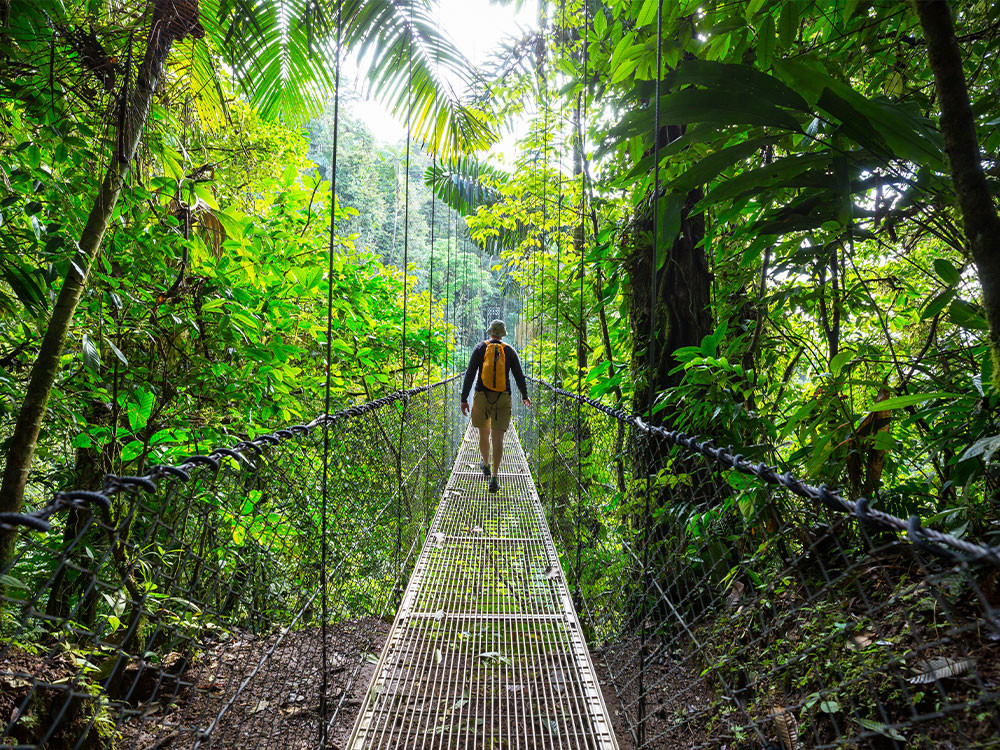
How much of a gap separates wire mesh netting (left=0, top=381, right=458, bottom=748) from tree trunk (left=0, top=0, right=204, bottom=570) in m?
0.12

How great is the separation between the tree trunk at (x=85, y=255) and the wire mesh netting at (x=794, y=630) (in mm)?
1216

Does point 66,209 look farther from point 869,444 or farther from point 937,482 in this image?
point 937,482

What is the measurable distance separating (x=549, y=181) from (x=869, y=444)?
10.4ft

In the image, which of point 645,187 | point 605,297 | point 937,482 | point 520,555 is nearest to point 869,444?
point 937,482

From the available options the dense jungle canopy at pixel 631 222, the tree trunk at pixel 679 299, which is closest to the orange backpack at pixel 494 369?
the dense jungle canopy at pixel 631 222

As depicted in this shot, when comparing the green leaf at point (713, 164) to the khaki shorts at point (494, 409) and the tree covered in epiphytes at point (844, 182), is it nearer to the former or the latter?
the tree covered in epiphytes at point (844, 182)

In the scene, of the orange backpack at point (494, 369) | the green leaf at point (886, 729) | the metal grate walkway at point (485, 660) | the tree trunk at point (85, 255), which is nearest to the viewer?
the green leaf at point (886, 729)

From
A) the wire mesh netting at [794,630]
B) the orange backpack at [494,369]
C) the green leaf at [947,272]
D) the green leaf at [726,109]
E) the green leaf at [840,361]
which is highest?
the orange backpack at [494,369]

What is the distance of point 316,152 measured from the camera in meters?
23.9

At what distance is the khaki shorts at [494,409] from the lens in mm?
3406

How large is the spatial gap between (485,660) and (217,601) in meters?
1.35

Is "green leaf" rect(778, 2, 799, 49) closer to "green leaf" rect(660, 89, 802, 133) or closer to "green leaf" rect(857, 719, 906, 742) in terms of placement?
"green leaf" rect(660, 89, 802, 133)

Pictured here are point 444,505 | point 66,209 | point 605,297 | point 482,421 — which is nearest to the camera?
point 66,209

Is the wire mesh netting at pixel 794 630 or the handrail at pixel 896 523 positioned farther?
the wire mesh netting at pixel 794 630
